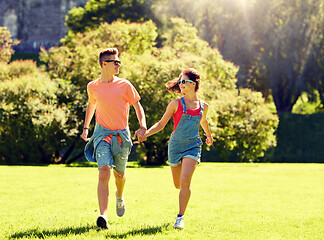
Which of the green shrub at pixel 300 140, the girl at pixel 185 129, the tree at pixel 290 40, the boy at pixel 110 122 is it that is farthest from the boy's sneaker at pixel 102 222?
the tree at pixel 290 40

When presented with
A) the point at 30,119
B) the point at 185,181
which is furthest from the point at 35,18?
the point at 185,181

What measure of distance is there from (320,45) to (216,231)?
123ft

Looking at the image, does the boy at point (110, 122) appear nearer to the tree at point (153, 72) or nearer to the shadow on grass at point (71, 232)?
the shadow on grass at point (71, 232)

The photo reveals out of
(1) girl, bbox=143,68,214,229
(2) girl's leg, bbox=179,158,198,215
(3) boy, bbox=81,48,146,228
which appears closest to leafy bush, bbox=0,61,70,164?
(3) boy, bbox=81,48,146,228

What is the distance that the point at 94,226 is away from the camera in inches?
258

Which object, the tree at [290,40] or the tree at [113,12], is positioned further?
the tree at [113,12]

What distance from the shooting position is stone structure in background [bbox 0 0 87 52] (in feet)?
246

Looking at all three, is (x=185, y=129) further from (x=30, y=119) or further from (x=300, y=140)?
(x=300, y=140)

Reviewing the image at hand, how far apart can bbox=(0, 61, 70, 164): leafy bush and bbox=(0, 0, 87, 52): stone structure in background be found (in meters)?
52.3

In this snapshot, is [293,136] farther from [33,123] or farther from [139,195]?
[139,195]

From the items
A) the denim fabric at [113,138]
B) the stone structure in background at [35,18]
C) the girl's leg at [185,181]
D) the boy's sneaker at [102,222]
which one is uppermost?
the stone structure in background at [35,18]

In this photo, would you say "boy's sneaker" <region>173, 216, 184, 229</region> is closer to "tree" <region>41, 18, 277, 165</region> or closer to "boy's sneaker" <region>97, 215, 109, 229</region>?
"boy's sneaker" <region>97, 215, 109, 229</region>

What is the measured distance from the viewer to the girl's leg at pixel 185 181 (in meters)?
6.55

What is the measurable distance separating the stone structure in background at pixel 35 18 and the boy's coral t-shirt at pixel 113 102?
7065cm
